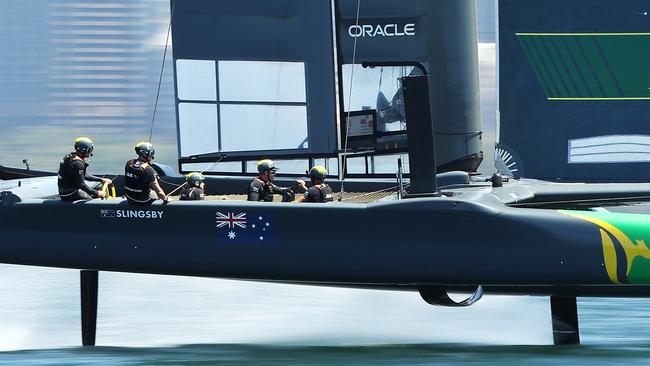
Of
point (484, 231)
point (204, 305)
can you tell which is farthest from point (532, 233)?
point (204, 305)

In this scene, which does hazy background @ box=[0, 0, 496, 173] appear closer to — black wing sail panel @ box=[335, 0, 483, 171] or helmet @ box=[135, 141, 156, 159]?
black wing sail panel @ box=[335, 0, 483, 171]

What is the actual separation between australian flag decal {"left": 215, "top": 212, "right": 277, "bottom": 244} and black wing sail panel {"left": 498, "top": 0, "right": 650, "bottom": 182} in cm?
261

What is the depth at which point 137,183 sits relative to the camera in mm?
7875

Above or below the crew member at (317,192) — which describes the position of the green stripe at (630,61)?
above

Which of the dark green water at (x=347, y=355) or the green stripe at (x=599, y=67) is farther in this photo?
the green stripe at (x=599, y=67)

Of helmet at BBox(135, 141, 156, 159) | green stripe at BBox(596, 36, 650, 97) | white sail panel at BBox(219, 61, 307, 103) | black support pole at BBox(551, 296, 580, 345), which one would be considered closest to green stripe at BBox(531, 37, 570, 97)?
green stripe at BBox(596, 36, 650, 97)

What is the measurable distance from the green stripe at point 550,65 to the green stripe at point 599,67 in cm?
25

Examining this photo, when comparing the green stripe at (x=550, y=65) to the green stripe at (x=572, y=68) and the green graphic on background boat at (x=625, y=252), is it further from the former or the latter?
the green graphic on background boat at (x=625, y=252)

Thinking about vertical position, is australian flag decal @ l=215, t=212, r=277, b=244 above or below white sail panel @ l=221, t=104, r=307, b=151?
below

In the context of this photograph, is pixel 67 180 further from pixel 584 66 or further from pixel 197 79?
pixel 584 66

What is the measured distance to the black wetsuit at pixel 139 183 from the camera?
784 centimetres

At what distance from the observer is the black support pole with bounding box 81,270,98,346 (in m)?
8.58

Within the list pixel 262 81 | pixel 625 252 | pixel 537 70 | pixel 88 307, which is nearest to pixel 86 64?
pixel 262 81

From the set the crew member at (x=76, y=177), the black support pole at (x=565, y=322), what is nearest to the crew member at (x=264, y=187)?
the crew member at (x=76, y=177)
